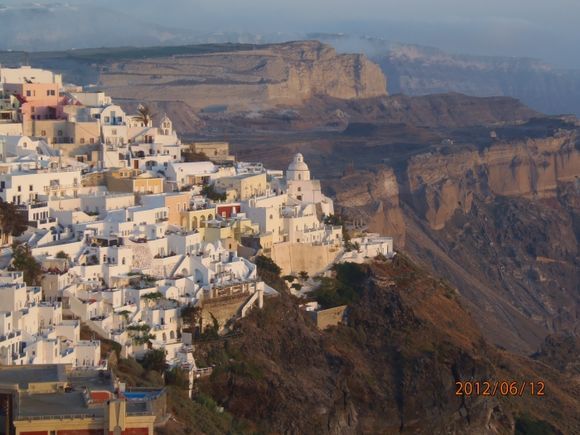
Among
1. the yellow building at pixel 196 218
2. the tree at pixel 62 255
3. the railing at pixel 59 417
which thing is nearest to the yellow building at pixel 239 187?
the yellow building at pixel 196 218

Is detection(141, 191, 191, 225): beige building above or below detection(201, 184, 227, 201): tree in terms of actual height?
above

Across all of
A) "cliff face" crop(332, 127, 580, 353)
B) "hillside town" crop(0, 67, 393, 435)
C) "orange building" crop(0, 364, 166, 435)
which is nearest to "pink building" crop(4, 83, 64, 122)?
"hillside town" crop(0, 67, 393, 435)

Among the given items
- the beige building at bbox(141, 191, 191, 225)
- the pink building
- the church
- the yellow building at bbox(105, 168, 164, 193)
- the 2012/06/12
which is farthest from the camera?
the church

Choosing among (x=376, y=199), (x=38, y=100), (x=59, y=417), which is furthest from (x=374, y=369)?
(x=376, y=199)

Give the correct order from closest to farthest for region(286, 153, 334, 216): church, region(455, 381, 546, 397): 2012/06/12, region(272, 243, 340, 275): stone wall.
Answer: region(455, 381, 546, 397): 2012/06/12, region(272, 243, 340, 275): stone wall, region(286, 153, 334, 216): church

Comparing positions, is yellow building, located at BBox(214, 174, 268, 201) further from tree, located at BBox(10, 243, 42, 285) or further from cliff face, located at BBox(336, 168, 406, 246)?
cliff face, located at BBox(336, 168, 406, 246)

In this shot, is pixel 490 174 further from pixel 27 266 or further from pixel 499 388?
pixel 27 266
